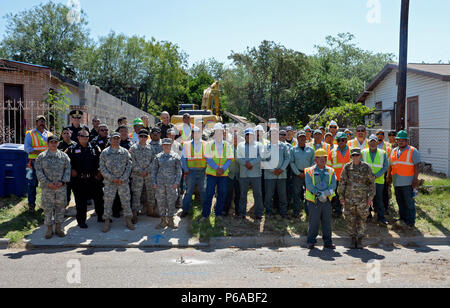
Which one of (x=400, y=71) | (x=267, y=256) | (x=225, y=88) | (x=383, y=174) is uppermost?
(x=225, y=88)

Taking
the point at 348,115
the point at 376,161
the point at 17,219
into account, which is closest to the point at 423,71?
the point at 348,115

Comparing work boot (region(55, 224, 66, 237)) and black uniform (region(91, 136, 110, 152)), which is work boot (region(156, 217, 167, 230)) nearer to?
work boot (region(55, 224, 66, 237))

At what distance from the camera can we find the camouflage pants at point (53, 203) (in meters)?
7.70

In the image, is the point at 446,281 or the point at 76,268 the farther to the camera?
the point at 76,268

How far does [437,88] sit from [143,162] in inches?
500

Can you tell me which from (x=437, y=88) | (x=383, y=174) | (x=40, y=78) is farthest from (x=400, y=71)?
(x=40, y=78)

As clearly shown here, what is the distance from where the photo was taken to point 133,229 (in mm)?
8242

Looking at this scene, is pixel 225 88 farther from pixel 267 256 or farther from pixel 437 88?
pixel 267 256

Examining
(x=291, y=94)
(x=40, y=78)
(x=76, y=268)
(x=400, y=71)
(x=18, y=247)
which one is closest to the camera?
(x=76, y=268)

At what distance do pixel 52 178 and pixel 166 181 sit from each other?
215 cm

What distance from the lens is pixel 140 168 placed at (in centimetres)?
859

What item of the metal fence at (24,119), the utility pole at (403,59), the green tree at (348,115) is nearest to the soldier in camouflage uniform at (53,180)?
the metal fence at (24,119)

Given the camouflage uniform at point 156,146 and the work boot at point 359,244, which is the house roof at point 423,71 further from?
the camouflage uniform at point 156,146

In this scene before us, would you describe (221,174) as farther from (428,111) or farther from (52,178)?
(428,111)
